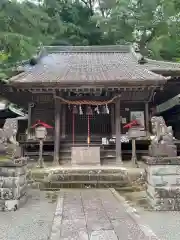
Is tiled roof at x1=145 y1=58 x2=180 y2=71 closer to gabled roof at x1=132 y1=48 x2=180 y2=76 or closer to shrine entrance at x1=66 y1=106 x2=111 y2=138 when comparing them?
gabled roof at x1=132 y1=48 x2=180 y2=76

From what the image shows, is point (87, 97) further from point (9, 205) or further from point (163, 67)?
point (9, 205)

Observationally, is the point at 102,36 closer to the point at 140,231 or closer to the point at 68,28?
the point at 68,28

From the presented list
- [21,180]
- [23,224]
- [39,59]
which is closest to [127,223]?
[23,224]

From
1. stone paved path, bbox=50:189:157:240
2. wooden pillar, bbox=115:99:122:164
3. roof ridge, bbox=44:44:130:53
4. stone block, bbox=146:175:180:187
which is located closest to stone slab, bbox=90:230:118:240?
stone paved path, bbox=50:189:157:240

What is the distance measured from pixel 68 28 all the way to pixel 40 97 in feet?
57.1

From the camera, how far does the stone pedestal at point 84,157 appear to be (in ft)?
36.0

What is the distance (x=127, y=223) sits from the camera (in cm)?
463

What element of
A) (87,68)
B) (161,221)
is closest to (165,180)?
(161,221)

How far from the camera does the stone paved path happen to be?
4.01 meters

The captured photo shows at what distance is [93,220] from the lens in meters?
4.80

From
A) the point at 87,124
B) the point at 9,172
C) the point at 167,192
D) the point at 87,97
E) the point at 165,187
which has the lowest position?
the point at 167,192

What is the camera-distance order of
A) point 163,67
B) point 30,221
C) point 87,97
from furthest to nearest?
point 163,67 → point 87,97 → point 30,221

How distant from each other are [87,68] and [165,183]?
9293mm

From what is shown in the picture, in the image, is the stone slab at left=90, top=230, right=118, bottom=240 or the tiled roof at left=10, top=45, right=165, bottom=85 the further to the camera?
the tiled roof at left=10, top=45, right=165, bottom=85
